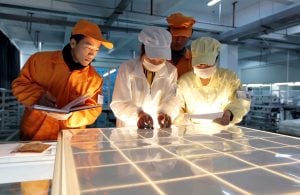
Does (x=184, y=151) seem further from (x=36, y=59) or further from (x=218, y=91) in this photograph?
(x=36, y=59)

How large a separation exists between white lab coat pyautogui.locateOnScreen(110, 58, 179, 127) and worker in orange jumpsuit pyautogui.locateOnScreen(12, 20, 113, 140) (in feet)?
0.63

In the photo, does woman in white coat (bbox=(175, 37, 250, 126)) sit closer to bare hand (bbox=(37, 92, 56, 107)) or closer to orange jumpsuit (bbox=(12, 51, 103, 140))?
orange jumpsuit (bbox=(12, 51, 103, 140))

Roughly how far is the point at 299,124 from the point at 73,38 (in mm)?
3470

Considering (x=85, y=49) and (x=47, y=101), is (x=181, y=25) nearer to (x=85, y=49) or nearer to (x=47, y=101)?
(x=85, y=49)

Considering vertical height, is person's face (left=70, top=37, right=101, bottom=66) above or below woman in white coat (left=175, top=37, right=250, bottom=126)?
above

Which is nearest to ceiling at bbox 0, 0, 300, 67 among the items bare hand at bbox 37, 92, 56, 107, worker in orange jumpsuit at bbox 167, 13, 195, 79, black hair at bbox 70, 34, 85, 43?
worker in orange jumpsuit at bbox 167, 13, 195, 79

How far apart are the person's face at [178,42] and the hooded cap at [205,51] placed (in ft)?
1.09

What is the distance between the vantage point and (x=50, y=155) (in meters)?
1.01

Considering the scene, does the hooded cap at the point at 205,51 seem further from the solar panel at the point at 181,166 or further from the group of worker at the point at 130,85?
the solar panel at the point at 181,166

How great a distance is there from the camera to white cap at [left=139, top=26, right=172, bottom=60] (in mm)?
1369

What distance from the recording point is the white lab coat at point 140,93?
145cm

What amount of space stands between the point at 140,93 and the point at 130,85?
0.08 metres

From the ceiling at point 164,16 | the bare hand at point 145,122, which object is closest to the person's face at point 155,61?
the bare hand at point 145,122

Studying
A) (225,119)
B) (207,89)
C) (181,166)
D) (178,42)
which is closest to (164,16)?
(178,42)
